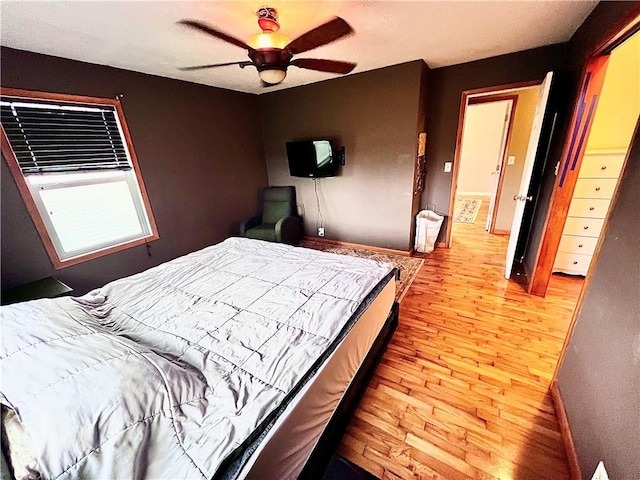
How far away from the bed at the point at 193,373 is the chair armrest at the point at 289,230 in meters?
1.68

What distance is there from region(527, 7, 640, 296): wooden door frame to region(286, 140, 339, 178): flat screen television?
237 centimetres

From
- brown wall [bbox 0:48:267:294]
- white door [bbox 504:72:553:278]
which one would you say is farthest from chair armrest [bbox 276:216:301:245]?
white door [bbox 504:72:553:278]

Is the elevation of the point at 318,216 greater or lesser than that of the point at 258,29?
lesser

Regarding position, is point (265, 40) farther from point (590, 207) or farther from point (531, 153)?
point (590, 207)

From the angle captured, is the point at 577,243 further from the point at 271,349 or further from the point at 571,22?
the point at 271,349

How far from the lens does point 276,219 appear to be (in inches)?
155

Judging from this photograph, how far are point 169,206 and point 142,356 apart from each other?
97.1 inches

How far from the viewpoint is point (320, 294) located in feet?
5.04

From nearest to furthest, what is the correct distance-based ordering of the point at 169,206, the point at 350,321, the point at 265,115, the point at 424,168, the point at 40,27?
1. the point at 350,321
2. the point at 40,27
3. the point at 169,206
4. the point at 424,168
5. the point at 265,115

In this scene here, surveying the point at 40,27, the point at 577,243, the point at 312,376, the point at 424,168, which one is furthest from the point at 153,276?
the point at 577,243

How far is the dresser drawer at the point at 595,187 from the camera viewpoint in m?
2.27

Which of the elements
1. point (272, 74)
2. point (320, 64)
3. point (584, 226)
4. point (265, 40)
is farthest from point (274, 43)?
point (584, 226)

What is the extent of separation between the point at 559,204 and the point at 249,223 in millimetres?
3461

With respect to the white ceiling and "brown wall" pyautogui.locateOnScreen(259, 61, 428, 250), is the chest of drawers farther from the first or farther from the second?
"brown wall" pyautogui.locateOnScreen(259, 61, 428, 250)
